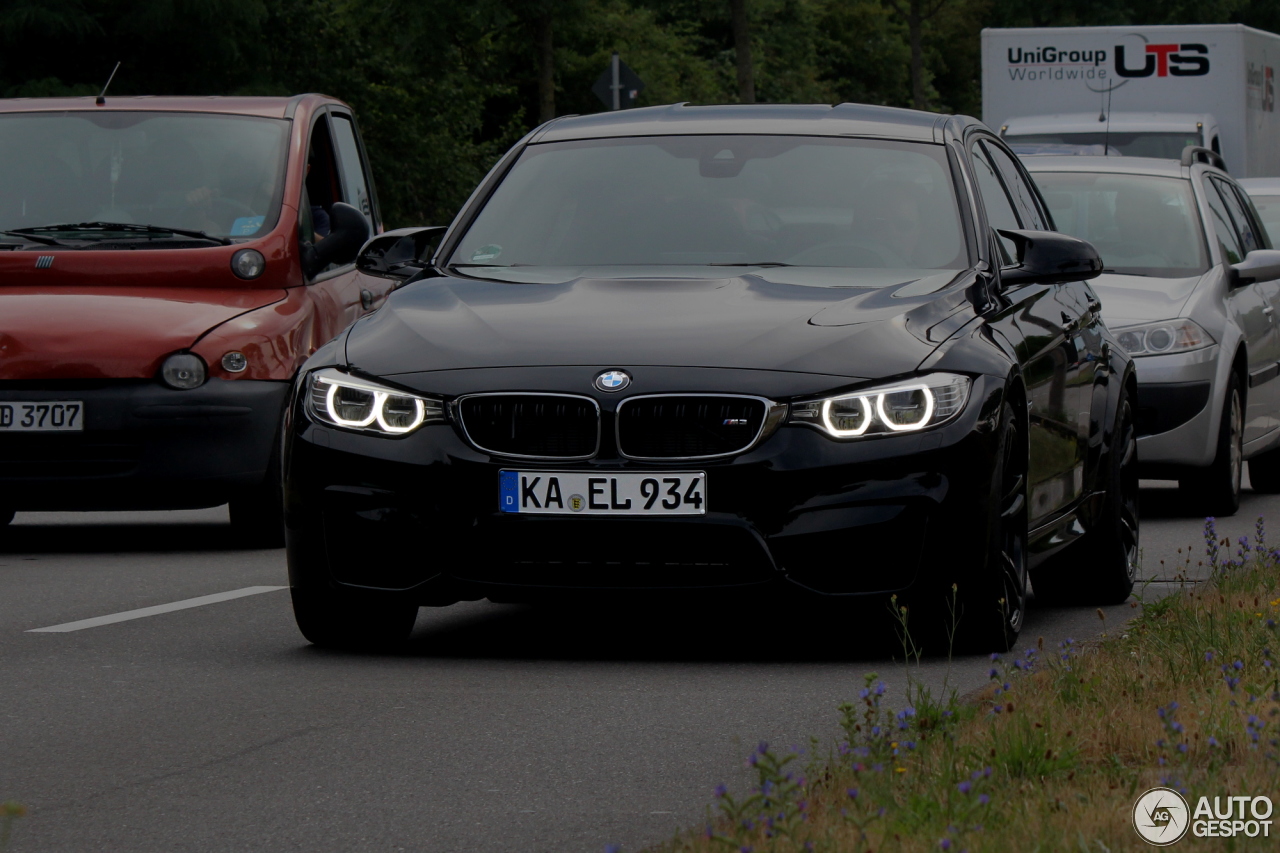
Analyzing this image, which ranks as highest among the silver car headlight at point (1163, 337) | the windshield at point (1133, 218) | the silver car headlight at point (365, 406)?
the silver car headlight at point (365, 406)

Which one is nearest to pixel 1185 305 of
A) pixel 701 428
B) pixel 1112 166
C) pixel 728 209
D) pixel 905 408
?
pixel 1112 166

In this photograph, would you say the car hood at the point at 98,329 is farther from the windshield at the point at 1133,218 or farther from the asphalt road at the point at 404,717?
the windshield at the point at 1133,218

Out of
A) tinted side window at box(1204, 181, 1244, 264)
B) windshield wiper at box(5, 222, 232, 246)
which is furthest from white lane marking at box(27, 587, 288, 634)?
tinted side window at box(1204, 181, 1244, 264)

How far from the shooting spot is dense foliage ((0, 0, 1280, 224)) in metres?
30.0

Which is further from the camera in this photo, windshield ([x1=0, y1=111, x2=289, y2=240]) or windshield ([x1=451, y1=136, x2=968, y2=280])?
windshield ([x1=0, y1=111, x2=289, y2=240])

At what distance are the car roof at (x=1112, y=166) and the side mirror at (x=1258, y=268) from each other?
3.43 feet

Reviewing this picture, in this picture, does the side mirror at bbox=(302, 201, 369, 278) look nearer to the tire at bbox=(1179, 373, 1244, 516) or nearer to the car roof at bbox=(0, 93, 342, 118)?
the car roof at bbox=(0, 93, 342, 118)

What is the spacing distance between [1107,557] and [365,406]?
118 inches

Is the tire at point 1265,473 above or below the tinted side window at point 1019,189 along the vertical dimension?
below

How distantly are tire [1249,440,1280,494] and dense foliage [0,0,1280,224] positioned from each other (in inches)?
719

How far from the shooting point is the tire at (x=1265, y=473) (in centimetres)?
1418

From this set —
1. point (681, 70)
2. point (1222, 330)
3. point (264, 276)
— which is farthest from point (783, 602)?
point (681, 70)

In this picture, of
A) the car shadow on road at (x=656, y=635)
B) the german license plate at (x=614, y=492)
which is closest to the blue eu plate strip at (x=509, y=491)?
the german license plate at (x=614, y=492)

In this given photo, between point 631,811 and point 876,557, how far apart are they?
5.89 ft
